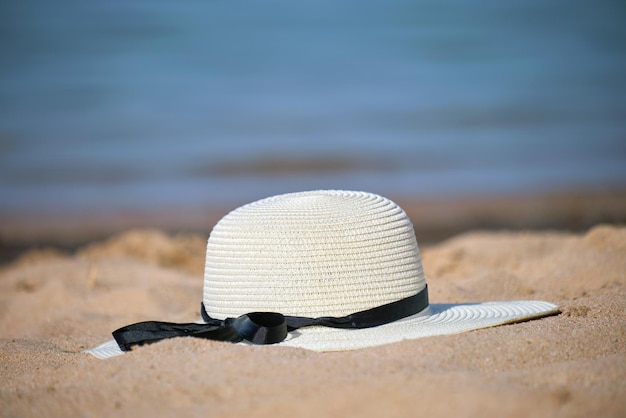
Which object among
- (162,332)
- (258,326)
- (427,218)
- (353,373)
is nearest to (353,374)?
(353,373)

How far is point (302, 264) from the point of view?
3.81m

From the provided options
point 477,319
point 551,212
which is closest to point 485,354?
point 477,319

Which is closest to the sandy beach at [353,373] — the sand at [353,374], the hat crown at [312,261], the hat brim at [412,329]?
the sand at [353,374]

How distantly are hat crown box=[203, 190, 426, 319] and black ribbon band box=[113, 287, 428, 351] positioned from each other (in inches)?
1.8

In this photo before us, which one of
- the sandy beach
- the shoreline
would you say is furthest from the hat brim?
the shoreline

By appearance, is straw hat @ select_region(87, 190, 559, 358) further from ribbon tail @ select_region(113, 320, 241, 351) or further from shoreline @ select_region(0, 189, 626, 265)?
shoreline @ select_region(0, 189, 626, 265)

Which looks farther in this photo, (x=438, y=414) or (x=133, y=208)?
(x=133, y=208)

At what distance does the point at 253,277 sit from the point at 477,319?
3.49ft

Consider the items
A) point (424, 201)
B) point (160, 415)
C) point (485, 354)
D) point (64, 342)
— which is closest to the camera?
point (160, 415)

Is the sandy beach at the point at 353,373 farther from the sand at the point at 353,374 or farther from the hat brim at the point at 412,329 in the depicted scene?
the hat brim at the point at 412,329

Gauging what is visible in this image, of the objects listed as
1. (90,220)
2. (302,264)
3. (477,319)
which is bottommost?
(90,220)

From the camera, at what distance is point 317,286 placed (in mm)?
3803

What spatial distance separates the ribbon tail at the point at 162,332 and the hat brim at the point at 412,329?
0.31 feet

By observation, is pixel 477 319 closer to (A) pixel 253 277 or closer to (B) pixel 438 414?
(A) pixel 253 277
